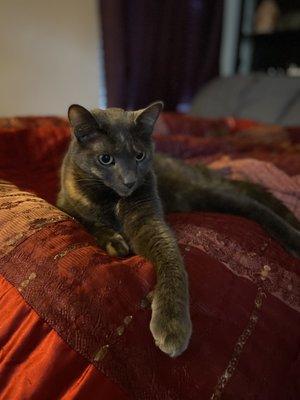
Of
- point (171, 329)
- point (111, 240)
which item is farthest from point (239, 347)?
point (111, 240)

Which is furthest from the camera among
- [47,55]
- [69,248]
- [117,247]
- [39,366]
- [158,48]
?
[158,48]

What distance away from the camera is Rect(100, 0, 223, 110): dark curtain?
8.99ft

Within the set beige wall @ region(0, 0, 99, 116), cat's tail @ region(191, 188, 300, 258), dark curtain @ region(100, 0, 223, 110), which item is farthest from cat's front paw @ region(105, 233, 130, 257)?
dark curtain @ region(100, 0, 223, 110)

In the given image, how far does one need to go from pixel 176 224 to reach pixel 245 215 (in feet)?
0.78

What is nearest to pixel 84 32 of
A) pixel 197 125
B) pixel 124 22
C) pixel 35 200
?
pixel 124 22

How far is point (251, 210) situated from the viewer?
1.09 meters

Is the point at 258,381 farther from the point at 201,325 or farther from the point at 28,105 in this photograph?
the point at 28,105

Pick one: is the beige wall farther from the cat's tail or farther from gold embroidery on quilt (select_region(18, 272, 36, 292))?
gold embroidery on quilt (select_region(18, 272, 36, 292))

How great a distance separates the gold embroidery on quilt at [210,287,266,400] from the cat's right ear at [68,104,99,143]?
542 millimetres

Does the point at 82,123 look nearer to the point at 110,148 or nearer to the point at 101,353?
the point at 110,148

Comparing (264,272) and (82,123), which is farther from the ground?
(82,123)

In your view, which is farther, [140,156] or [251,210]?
[251,210]

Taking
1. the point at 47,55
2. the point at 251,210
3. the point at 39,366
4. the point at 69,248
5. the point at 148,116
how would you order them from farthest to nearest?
the point at 47,55, the point at 251,210, the point at 148,116, the point at 69,248, the point at 39,366

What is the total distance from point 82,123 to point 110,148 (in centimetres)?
9
